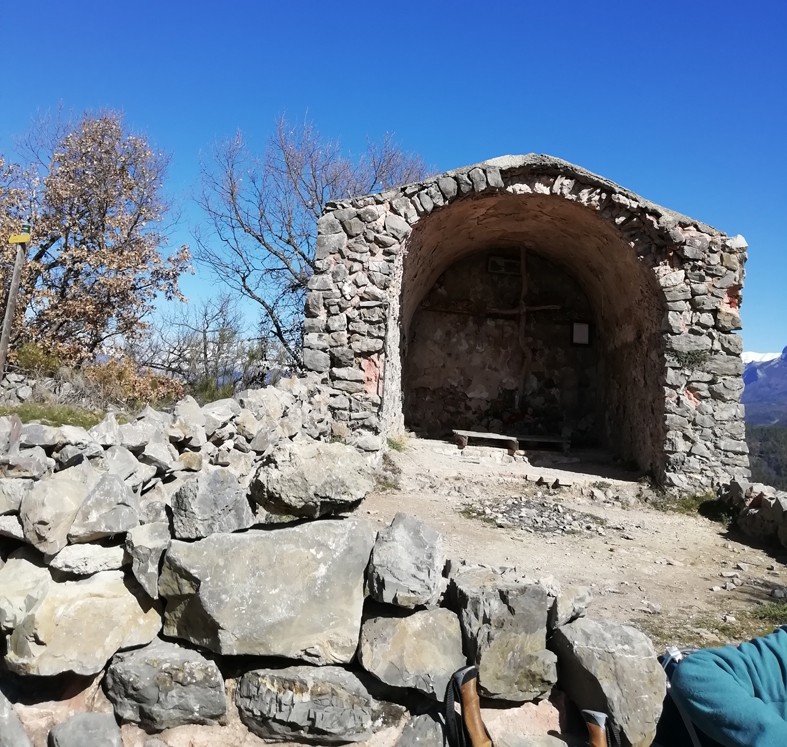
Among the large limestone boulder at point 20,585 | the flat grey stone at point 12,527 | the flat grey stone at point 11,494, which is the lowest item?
the large limestone boulder at point 20,585

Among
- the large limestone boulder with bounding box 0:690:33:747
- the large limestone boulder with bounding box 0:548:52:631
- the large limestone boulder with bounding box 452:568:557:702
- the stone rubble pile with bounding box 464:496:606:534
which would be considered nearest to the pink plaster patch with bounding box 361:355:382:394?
the stone rubble pile with bounding box 464:496:606:534

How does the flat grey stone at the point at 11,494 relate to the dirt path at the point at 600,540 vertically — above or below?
above

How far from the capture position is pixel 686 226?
24.7 ft

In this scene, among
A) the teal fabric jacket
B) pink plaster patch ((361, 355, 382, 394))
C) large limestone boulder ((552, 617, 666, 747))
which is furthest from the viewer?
pink plaster patch ((361, 355, 382, 394))

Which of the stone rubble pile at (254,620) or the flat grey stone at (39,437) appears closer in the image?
the stone rubble pile at (254,620)

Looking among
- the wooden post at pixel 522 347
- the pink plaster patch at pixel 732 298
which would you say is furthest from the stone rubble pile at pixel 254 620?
the wooden post at pixel 522 347

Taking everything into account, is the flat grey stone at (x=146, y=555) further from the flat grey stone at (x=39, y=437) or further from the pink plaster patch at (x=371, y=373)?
the pink plaster patch at (x=371, y=373)

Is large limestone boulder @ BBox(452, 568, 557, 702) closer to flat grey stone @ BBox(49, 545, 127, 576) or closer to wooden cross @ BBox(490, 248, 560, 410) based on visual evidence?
flat grey stone @ BBox(49, 545, 127, 576)

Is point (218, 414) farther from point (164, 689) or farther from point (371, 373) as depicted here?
point (371, 373)

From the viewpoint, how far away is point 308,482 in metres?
2.73

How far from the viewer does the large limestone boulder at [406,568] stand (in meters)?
2.61

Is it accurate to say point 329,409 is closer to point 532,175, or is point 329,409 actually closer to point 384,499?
point 384,499

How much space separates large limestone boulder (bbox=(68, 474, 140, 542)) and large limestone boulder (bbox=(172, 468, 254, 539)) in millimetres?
193

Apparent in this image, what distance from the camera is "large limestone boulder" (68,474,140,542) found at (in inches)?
102
